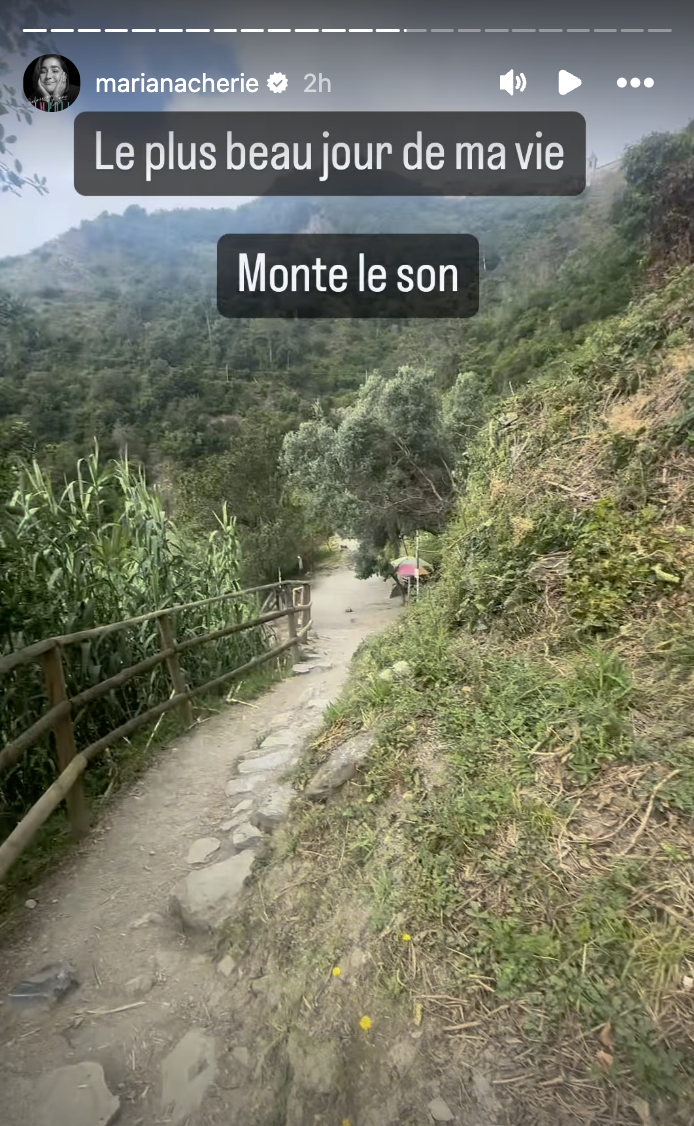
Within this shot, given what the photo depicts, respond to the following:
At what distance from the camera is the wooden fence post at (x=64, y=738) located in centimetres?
223

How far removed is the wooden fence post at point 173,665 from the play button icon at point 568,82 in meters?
3.08

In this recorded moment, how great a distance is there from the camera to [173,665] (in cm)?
367

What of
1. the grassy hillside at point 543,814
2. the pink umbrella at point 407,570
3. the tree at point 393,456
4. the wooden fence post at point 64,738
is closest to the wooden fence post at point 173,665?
the wooden fence post at point 64,738

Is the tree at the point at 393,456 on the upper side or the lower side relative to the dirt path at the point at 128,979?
upper

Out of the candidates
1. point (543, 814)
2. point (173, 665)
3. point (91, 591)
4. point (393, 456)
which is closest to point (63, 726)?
point (91, 591)

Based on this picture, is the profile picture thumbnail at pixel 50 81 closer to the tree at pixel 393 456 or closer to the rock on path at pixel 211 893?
the rock on path at pixel 211 893

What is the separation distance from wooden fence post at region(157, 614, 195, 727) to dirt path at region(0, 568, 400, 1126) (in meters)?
0.73

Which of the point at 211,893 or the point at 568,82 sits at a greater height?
the point at 568,82

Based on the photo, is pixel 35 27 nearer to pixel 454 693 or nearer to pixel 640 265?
pixel 454 693

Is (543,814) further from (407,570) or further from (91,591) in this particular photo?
(407,570)

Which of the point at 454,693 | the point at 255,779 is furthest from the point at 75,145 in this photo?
the point at 255,779

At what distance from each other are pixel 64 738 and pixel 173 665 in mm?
1351

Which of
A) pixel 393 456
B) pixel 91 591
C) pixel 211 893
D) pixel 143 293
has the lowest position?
pixel 211 893

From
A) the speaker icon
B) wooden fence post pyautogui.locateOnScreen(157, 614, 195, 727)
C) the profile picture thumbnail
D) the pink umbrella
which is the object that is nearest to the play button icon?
the speaker icon
